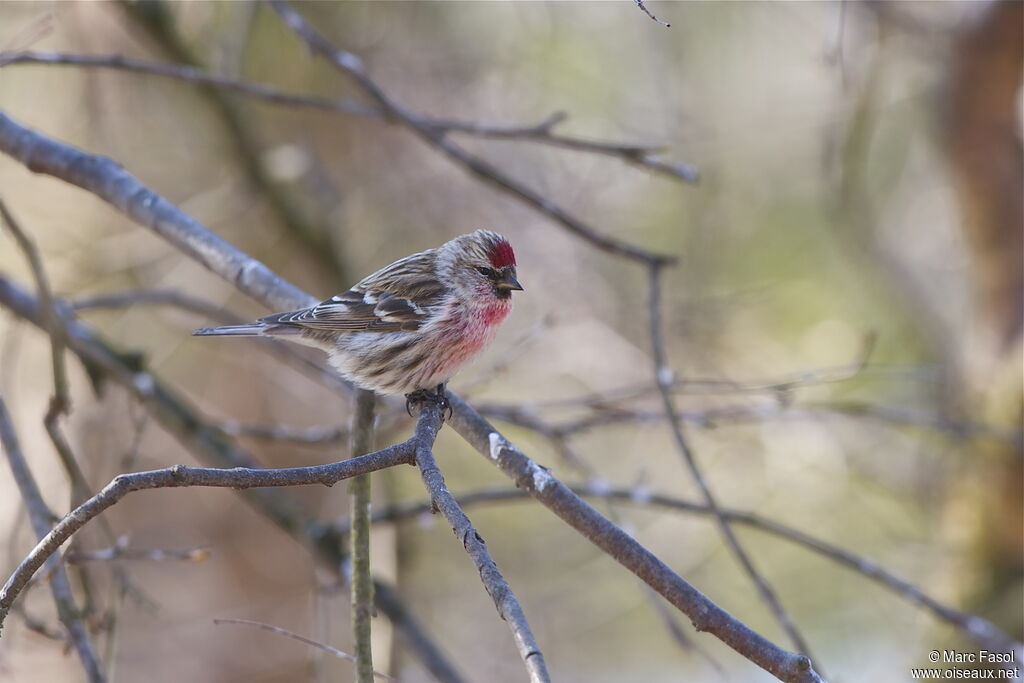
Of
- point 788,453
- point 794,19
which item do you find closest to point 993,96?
point 794,19

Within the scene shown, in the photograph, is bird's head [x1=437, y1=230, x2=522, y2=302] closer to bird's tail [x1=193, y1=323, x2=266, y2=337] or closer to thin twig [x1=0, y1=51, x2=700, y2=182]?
thin twig [x1=0, y1=51, x2=700, y2=182]

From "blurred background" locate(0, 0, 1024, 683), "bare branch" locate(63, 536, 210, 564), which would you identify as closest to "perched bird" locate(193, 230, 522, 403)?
"bare branch" locate(63, 536, 210, 564)

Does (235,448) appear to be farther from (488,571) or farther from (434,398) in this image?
(488,571)

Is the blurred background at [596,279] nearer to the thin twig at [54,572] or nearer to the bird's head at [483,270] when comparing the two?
the bird's head at [483,270]

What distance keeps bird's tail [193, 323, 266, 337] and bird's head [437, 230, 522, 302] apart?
0.74 metres

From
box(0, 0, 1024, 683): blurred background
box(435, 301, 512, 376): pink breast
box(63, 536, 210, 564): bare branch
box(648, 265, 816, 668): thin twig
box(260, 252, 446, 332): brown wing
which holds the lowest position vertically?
box(63, 536, 210, 564): bare branch

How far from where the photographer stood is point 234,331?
3350 mm

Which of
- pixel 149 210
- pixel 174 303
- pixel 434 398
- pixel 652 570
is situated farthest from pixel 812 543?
→ pixel 174 303

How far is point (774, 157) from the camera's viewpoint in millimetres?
7512

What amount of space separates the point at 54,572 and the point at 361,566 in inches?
29.0

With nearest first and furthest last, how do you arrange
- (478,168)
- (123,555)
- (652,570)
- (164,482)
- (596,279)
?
(164,482), (652,570), (123,555), (478,168), (596,279)

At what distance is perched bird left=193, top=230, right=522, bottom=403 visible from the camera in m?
3.36

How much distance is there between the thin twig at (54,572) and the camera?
2.27 meters

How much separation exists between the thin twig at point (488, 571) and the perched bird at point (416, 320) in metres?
1.35
